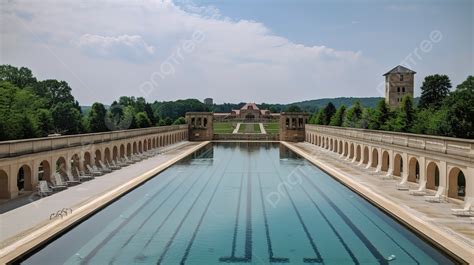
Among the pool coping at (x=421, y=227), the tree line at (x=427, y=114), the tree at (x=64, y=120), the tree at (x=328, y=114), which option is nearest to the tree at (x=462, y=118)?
the tree line at (x=427, y=114)

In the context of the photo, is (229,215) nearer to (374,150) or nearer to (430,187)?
(430,187)

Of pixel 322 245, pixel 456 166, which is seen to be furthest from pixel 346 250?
pixel 456 166

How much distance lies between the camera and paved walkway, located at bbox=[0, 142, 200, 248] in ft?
41.2

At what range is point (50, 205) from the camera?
1592cm

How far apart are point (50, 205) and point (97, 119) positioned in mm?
38428

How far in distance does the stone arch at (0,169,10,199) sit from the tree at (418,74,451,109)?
49.1 meters

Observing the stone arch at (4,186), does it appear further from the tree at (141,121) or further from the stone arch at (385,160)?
the tree at (141,121)

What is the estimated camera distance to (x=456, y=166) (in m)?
17.1

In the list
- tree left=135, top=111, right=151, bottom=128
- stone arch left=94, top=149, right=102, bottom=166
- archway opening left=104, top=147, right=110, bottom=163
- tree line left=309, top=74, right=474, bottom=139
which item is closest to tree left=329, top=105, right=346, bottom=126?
tree line left=309, top=74, right=474, bottom=139

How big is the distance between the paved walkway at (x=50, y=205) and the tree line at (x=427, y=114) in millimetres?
21001

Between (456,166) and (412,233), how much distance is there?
5.75 m

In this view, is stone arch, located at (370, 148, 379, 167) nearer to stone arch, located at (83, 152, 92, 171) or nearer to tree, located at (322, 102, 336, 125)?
stone arch, located at (83, 152, 92, 171)

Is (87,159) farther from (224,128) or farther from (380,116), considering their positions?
(224,128)

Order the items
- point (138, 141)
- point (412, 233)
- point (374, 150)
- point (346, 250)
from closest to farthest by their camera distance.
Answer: point (346, 250) < point (412, 233) < point (374, 150) < point (138, 141)
